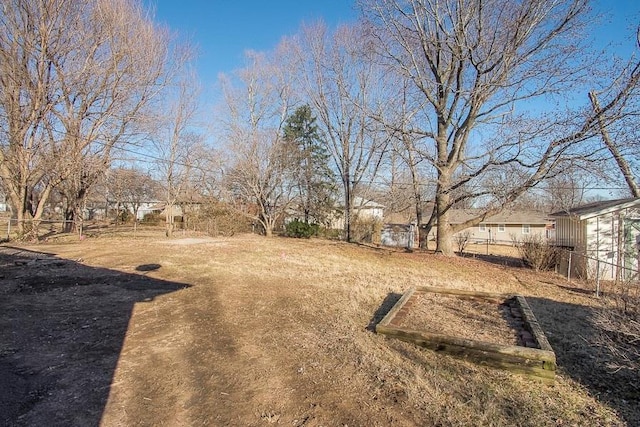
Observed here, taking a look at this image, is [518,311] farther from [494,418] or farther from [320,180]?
[320,180]

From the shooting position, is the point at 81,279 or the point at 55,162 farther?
the point at 55,162

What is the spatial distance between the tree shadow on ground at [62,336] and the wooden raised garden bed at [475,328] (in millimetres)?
3234

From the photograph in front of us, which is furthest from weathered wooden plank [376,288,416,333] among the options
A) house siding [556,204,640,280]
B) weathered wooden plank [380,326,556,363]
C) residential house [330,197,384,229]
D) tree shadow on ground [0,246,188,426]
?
residential house [330,197,384,229]

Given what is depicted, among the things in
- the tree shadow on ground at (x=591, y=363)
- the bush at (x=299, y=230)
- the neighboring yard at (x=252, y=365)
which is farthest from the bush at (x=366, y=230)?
the tree shadow on ground at (x=591, y=363)

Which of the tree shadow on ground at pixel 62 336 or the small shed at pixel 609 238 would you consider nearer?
the tree shadow on ground at pixel 62 336

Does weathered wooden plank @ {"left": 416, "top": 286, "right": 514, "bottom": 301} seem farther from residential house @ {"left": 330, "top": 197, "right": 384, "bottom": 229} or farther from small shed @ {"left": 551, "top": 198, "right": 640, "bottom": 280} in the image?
residential house @ {"left": 330, "top": 197, "right": 384, "bottom": 229}

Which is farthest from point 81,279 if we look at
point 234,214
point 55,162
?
point 234,214

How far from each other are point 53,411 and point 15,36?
16946mm

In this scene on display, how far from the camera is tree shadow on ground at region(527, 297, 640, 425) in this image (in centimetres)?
325

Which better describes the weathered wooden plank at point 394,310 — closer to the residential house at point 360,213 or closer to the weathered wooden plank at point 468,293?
the weathered wooden plank at point 468,293

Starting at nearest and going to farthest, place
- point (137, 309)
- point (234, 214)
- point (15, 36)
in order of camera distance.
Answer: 1. point (137, 309)
2. point (15, 36)
3. point (234, 214)

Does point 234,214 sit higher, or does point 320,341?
point 234,214

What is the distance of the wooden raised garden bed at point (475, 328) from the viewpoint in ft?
12.0

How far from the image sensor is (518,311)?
5945 millimetres
